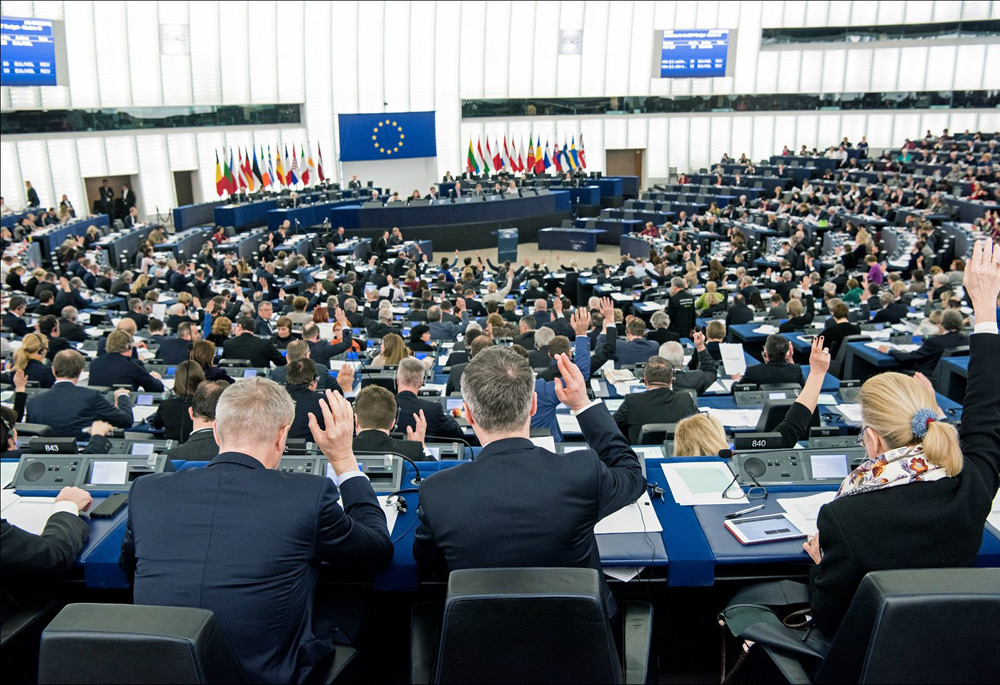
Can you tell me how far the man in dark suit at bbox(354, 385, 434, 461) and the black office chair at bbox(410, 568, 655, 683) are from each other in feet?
6.82

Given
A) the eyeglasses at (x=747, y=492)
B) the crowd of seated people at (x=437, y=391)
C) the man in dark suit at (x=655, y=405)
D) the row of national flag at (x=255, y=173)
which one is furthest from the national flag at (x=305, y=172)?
the eyeglasses at (x=747, y=492)

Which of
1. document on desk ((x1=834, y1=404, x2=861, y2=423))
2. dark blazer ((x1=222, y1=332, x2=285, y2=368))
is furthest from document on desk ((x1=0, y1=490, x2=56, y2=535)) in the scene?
document on desk ((x1=834, y1=404, x2=861, y2=423))

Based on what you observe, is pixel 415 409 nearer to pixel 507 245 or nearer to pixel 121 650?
pixel 121 650

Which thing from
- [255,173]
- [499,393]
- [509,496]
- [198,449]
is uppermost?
[255,173]

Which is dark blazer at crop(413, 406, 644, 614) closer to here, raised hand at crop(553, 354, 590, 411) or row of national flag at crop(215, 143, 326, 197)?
raised hand at crop(553, 354, 590, 411)

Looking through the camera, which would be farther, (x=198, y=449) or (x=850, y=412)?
(x=850, y=412)

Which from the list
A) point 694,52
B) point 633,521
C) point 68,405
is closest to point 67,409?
point 68,405

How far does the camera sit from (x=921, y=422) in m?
2.43

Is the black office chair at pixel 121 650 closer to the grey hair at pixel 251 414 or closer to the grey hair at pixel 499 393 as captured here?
the grey hair at pixel 251 414

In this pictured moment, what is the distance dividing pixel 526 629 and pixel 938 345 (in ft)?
23.1

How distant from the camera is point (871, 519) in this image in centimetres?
238

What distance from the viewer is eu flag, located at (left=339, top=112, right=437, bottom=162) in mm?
28203

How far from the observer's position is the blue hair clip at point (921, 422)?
2430 mm

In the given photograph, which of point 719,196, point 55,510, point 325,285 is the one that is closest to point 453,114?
point 719,196
